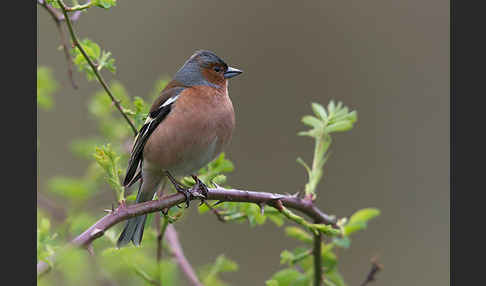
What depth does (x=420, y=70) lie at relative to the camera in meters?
9.02

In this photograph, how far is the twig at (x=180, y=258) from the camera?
122 inches

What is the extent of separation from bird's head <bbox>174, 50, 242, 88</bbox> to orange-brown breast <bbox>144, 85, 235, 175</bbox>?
0.41 metres

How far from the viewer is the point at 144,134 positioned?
3.65m

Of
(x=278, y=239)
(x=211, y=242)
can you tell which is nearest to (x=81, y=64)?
(x=211, y=242)

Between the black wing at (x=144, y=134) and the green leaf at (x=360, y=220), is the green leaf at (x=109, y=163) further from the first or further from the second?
the green leaf at (x=360, y=220)

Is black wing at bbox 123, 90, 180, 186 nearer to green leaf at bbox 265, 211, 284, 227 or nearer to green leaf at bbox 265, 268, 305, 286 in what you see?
green leaf at bbox 265, 211, 284, 227

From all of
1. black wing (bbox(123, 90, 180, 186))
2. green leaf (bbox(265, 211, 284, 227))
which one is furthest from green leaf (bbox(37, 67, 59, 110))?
green leaf (bbox(265, 211, 284, 227))

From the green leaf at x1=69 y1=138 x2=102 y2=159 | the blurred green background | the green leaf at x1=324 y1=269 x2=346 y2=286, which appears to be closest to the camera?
the green leaf at x1=324 y1=269 x2=346 y2=286

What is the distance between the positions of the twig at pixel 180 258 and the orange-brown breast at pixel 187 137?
0.47m

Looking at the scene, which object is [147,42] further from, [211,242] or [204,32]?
[211,242]

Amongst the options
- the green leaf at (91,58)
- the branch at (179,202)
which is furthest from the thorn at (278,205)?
the green leaf at (91,58)

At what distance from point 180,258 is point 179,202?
77 cm

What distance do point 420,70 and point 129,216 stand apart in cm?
757

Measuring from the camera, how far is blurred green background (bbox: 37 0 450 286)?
23.5 ft
